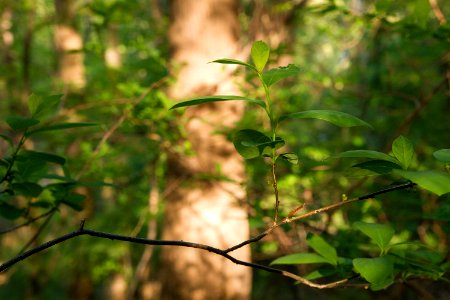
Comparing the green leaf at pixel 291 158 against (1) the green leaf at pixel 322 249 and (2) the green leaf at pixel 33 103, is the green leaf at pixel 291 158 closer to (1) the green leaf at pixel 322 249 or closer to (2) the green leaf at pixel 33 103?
(1) the green leaf at pixel 322 249

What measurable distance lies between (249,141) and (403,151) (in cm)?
33

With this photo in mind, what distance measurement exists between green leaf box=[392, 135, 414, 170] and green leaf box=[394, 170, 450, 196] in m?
0.09

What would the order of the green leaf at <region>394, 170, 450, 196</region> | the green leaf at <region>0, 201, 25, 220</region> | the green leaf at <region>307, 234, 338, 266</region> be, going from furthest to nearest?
the green leaf at <region>0, 201, 25, 220</region>, the green leaf at <region>307, 234, 338, 266</region>, the green leaf at <region>394, 170, 450, 196</region>

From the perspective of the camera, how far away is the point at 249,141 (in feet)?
2.80

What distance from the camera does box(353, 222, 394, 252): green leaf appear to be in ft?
3.22

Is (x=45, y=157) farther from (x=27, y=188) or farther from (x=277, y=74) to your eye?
(x=277, y=74)

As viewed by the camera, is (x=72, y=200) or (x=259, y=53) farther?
(x=72, y=200)

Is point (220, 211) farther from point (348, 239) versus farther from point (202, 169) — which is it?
point (348, 239)

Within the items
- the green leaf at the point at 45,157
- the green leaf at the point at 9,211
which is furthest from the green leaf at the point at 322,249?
the green leaf at the point at 9,211

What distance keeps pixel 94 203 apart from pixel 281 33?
4.85m

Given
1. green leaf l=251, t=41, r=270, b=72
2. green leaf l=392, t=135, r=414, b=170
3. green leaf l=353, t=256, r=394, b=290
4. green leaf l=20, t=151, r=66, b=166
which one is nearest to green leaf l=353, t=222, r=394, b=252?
green leaf l=353, t=256, r=394, b=290

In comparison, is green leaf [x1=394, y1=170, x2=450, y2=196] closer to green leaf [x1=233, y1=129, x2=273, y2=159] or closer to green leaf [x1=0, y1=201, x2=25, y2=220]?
green leaf [x1=233, y1=129, x2=273, y2=159]

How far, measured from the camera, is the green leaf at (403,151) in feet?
2.85

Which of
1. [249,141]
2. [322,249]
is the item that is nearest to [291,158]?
[249,141]
